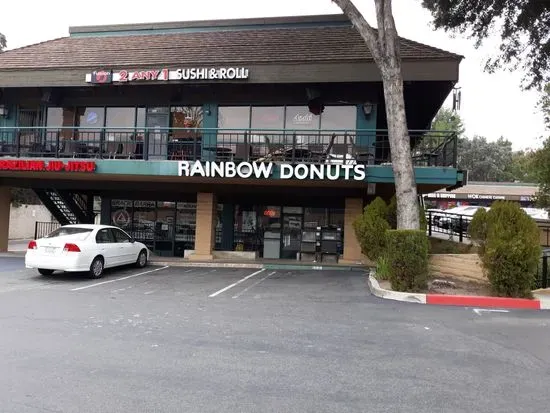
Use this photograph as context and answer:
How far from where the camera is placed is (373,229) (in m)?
13.8

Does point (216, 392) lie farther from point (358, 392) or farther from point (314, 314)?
point (314, 314)

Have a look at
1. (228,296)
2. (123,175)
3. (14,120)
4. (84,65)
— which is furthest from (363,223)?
(14,120)

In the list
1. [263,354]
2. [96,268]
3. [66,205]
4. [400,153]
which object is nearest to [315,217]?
[400,153]

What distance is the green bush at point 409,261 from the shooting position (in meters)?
10.5

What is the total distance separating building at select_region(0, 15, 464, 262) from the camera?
15938 millimetres

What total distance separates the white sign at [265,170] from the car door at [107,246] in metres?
3.03

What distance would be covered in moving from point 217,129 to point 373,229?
594cm

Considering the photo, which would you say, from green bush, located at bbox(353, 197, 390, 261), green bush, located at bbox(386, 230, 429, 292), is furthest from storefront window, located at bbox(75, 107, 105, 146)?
green bush, located at bbox(386, 230, 429, 292)

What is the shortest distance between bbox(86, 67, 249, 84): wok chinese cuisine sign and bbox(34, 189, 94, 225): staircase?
5520mm

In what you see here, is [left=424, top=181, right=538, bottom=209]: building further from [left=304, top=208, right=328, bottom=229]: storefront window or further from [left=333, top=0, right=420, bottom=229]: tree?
[left=333, top=0, right=420, bottom=229]: tree

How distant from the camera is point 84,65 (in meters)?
18.3

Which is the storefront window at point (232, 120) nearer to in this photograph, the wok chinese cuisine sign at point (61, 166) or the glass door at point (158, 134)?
the glass door at point (158, 134)

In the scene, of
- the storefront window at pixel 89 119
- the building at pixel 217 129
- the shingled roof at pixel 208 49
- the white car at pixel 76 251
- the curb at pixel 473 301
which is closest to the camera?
the curb at pixel 473 301

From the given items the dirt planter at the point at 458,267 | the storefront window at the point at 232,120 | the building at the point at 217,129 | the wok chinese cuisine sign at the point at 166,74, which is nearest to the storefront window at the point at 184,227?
the building at the point at 217,129
